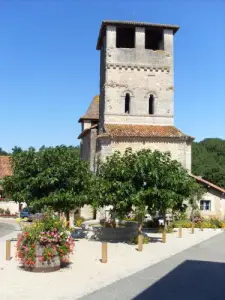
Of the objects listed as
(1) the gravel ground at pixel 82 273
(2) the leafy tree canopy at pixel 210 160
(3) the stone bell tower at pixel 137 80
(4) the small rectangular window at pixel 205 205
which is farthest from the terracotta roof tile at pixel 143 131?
(2) the leafy tree canopy at pixel 210 160

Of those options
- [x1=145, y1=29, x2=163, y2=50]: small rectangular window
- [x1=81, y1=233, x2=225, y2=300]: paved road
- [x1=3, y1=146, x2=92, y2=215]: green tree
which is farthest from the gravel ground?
[x1=145, y1=29, x2=163, y2=50]: small rectangular window

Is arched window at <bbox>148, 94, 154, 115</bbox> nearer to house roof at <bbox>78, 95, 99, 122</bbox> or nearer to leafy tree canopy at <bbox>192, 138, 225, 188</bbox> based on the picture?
house roof at <bbox>78, 95, 99, 122</bbox>

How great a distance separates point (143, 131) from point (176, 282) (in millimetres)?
17544

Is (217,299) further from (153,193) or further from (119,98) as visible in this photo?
(119,98)

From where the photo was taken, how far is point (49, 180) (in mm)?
17797

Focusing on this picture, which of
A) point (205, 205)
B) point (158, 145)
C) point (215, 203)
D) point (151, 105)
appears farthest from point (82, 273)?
point (215, 203)

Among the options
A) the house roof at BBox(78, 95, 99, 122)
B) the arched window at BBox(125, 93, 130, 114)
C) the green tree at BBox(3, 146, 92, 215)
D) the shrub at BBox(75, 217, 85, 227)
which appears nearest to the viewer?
the green tree at BBox(3, 146, 92, 215)

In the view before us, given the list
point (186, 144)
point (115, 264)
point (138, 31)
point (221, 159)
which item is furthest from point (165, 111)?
point (221, 159)

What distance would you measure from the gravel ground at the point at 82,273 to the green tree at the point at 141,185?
75.0 inches

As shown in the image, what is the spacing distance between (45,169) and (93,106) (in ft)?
59.2

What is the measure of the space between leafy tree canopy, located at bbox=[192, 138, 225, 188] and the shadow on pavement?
1581 inches

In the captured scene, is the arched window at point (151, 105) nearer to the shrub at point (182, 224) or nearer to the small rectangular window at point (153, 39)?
the small rectangular window at point (153, 39)

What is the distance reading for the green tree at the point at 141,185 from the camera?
1714 cm

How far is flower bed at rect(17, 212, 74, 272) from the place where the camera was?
1101 centimetres
